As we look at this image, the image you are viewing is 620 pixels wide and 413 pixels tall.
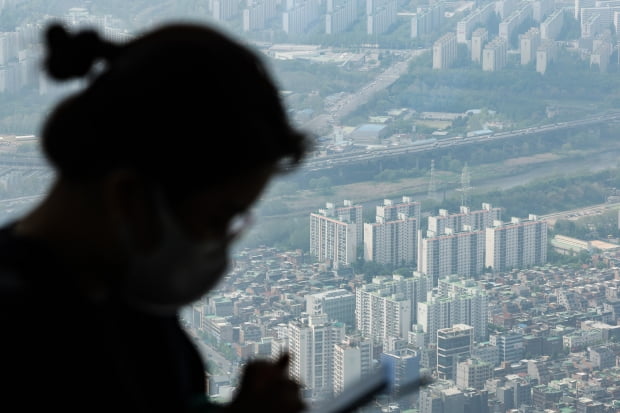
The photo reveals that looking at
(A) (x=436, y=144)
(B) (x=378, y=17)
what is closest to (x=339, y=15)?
(B) (x=378, y=17)

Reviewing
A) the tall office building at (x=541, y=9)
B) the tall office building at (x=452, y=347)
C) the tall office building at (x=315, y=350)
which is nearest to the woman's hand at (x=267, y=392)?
the tall office building at (x=315, y=350)

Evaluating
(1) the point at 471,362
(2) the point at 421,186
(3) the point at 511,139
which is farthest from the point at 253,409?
(3) the point at 511,139

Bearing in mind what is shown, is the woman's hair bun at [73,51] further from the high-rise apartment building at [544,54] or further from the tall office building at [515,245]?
the high-rise apartment building at [544,54]

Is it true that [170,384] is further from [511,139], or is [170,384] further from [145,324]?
[511,139]

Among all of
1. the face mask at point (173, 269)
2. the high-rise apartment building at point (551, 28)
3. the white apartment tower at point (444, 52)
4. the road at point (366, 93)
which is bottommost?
the road at point (366, 93)

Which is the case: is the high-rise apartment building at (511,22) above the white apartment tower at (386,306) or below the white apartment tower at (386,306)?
above

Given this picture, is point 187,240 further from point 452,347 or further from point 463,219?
point 463,219

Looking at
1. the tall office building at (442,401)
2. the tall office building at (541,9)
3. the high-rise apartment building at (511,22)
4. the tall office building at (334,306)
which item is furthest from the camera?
the tall office building at (541,9)
